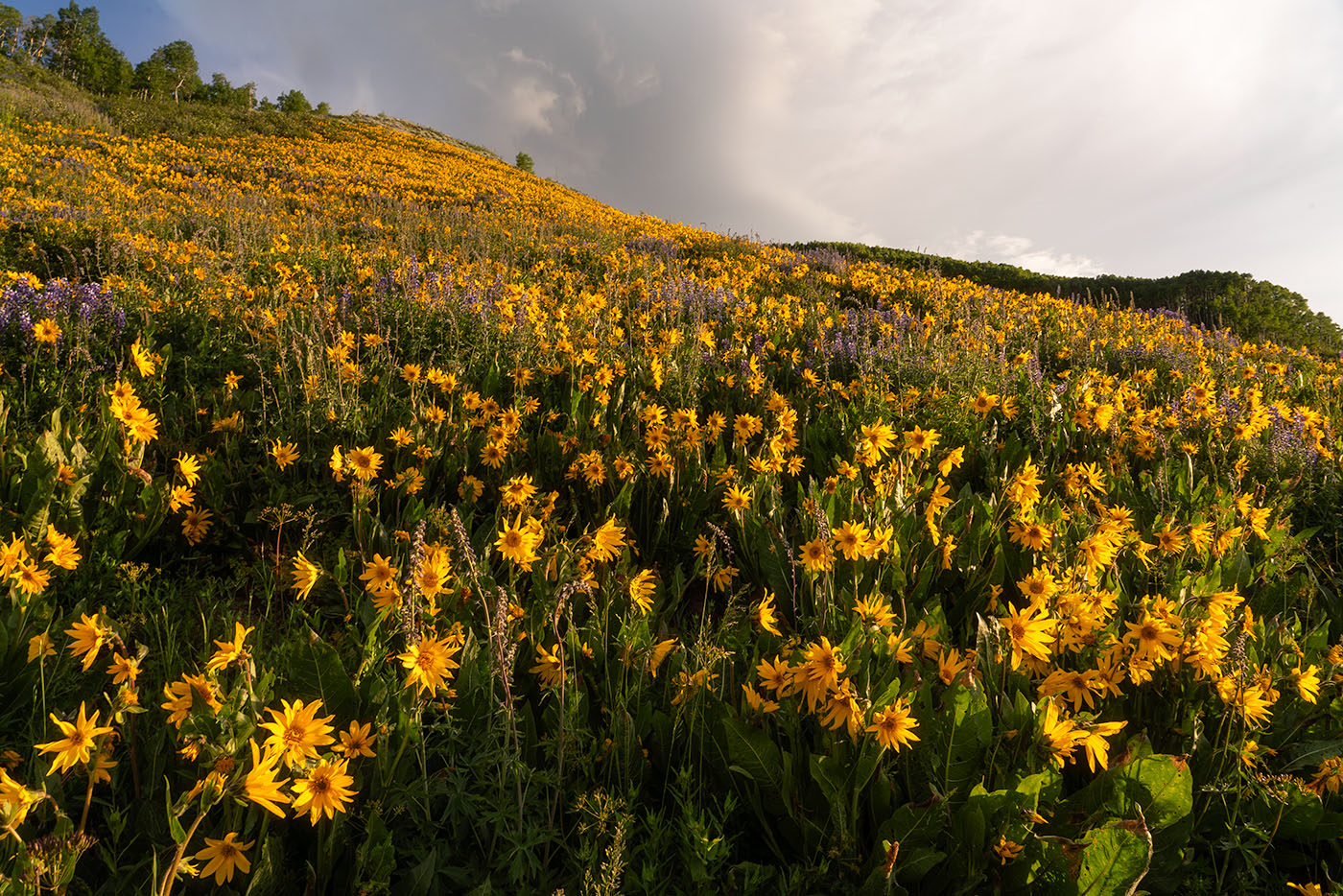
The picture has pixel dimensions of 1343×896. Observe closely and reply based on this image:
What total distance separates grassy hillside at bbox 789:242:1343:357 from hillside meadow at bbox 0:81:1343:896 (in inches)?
278

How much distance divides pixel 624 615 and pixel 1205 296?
1419 centimetres

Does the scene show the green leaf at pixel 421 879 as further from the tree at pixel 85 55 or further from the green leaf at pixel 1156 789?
the tree at pixel 85 55

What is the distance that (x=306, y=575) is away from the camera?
1.75 metres

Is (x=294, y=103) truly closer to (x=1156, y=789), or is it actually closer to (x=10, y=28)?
(x=10, y=28)

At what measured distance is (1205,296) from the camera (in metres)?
11.5

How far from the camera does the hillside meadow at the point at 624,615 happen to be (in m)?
1.38

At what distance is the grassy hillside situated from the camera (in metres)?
9.84

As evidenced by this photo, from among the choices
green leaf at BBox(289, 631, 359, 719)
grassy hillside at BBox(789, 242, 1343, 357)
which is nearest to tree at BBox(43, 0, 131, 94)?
grassy hillside at BBox(789, 242, 1343, 357)

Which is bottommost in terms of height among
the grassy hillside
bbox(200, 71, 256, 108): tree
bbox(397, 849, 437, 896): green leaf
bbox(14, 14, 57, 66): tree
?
bbox(397, 849, 437, 896): green leaf

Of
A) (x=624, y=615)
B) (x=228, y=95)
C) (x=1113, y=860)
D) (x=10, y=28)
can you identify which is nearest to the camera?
(x=1113, y=860)

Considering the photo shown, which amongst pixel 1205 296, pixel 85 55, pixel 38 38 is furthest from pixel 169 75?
pixel 1205 296

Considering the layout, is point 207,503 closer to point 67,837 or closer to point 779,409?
point 67,837

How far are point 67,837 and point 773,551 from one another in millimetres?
2105

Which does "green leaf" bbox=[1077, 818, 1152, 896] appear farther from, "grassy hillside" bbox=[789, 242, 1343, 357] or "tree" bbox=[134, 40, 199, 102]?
"tree" bbox=[134, 40, 199, 102]
